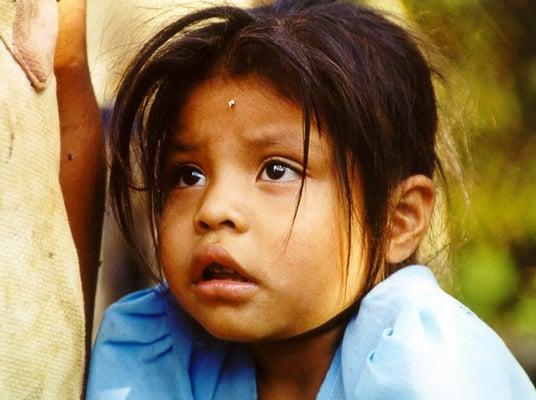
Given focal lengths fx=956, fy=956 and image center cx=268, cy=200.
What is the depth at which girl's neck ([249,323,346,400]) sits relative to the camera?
5.12ft

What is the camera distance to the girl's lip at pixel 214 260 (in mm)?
1375

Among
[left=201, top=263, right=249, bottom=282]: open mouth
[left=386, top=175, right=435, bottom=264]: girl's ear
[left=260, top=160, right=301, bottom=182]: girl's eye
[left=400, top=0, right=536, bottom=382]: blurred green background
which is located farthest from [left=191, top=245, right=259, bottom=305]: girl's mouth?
[left=400, top=0, right=536, bottom=382]: blurred green background

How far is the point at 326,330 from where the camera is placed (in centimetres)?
155

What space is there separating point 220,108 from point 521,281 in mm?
1097

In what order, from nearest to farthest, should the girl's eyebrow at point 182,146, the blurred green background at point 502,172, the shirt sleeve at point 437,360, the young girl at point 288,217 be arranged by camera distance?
the shirt sleeve at point 437,360
the young girl at point 288,217
the girl's eyebrow at point 182,146
the blurred green background at point 502,172

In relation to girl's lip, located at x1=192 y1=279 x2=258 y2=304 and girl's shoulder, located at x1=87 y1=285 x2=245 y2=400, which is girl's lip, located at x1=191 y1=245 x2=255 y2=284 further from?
girl's shoulder, located at x1=87 y1=285 x2=245 y2=400

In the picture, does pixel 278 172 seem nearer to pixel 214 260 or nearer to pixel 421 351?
pixel 214 260

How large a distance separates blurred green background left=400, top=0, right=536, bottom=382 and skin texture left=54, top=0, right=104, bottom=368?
2.70 feet

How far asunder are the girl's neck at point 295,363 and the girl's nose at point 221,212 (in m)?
0.28

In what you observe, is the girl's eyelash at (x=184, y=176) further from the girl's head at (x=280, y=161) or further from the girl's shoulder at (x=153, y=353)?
the girl's shoulder at (x=153, y=353)

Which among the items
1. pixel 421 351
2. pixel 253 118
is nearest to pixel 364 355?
pixel 421 351

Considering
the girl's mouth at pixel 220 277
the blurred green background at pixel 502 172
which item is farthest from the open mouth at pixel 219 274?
the blurred green background at pixel 502 172

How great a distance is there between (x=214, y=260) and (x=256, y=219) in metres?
0.09

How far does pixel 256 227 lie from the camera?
139 cm
